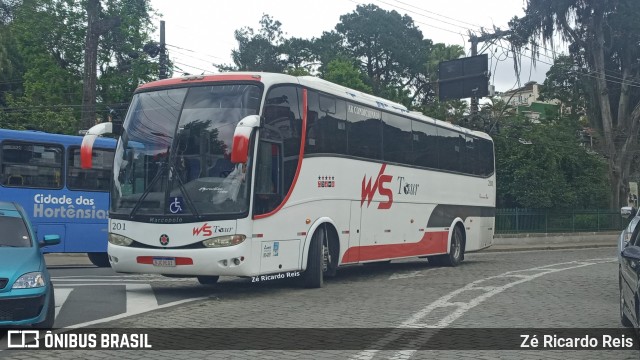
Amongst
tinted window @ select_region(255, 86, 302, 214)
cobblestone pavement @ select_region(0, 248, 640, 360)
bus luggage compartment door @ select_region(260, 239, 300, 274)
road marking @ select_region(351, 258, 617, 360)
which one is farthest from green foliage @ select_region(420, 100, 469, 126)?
bus luggage compartment door @ select_region(260, 239, 300, 274)

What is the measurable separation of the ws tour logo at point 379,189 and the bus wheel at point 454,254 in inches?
175

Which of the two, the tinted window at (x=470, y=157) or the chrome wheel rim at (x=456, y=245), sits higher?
the tinted window at (x=470, y=157)

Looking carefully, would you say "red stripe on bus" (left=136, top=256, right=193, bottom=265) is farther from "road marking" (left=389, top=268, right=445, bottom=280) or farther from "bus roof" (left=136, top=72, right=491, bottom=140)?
"road marking" (left=389, top=268, right=445, bottom=280)

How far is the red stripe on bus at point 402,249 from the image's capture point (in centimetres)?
1625

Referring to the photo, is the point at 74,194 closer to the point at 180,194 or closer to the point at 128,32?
the point at 180,194

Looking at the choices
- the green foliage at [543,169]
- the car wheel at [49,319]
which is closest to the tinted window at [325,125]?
the car wheel at [49,319]

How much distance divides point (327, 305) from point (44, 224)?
32.9 ft

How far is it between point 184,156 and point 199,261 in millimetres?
1748

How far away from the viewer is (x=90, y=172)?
20.2 m

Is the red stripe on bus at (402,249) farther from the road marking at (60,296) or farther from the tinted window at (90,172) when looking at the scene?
the tinted window at (90,172)

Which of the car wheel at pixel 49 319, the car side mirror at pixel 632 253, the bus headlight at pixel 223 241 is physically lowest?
the car wheel at pixel 49 319

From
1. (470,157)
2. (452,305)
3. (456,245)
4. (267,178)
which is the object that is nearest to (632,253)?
(452,305)

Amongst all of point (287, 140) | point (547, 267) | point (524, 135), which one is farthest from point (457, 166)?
point (524, 135)

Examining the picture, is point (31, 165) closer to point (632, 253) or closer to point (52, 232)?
point (52, 232)
